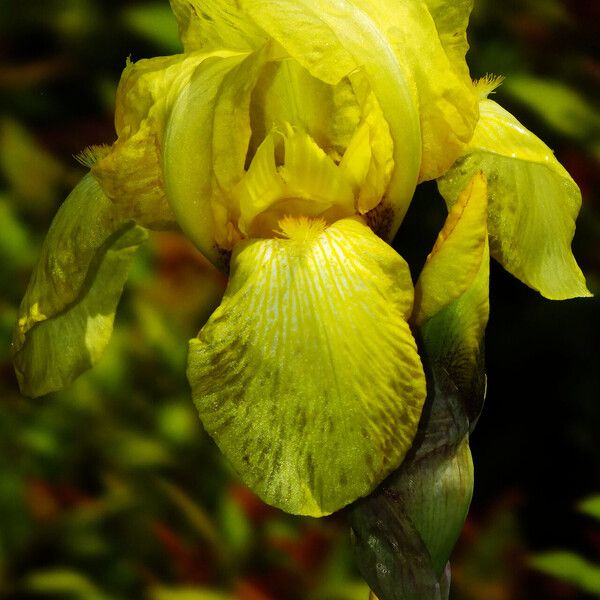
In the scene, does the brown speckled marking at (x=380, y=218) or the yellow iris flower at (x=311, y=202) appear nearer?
the yellow iris flower at (x=311, y=202)

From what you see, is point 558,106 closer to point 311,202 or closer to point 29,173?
point 29,173

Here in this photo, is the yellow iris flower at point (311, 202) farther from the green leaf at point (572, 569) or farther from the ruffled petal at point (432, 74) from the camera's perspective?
the green leaf at point (572, 569)

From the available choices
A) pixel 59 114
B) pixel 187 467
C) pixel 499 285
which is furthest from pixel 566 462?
pixel 59 114

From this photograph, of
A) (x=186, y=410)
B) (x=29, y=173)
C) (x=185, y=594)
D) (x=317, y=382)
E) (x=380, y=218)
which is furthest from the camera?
(x=29, y=173)

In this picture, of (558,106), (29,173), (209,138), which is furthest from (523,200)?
(29,173)

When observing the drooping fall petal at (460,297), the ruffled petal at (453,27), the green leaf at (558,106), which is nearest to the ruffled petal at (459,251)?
the drooping fall petal at (460,297)

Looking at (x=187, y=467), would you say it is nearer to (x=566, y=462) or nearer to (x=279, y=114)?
(x=566, y=462)
